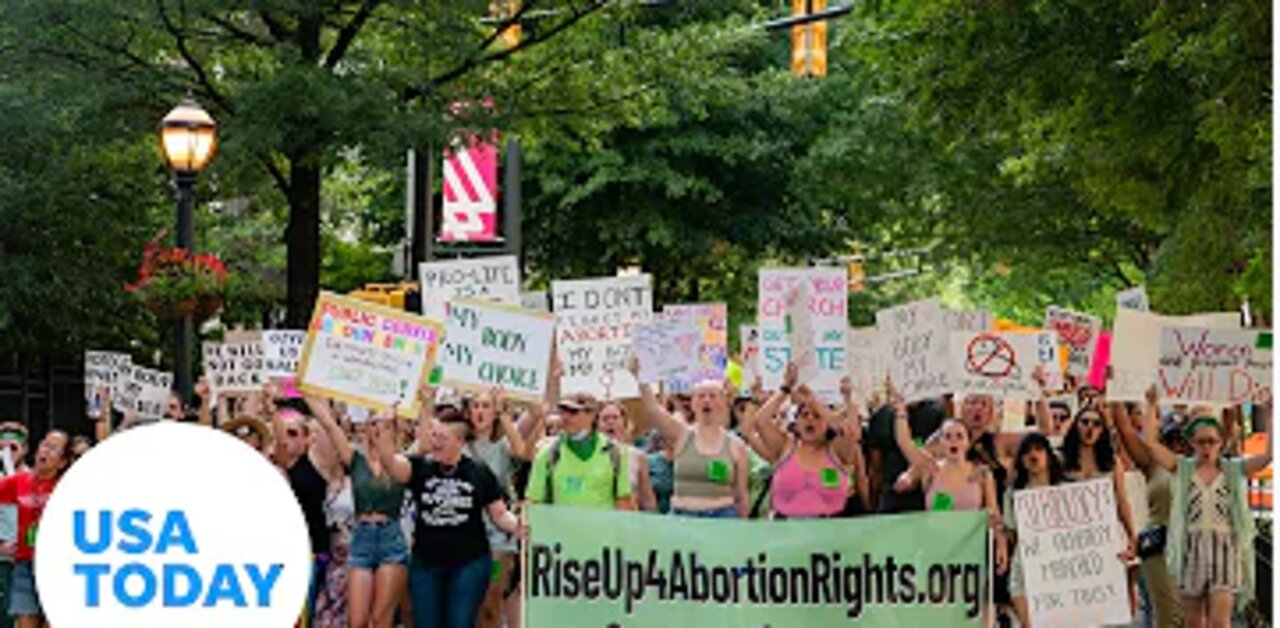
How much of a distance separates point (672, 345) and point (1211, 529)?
438cm

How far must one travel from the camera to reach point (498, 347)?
14.3 m

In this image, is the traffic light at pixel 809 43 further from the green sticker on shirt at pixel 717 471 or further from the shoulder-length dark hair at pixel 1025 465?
the green sticker on shirt at pixel 717 471

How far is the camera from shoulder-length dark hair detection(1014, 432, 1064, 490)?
1318 cm

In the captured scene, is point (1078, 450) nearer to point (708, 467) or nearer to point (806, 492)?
point (806, 492)

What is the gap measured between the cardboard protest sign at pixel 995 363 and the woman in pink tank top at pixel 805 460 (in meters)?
0.98

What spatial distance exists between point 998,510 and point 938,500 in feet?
1.57

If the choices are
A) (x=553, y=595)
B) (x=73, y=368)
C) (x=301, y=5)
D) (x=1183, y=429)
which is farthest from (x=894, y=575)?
(x=73, y=368)

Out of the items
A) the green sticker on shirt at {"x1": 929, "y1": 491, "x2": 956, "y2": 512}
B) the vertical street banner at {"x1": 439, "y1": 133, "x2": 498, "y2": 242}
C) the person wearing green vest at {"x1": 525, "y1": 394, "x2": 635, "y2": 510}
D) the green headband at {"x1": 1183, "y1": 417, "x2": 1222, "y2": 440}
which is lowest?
the green sticker on shirt at {"x1": 929, "y1": 491, "x2": 956, "y2": 512}

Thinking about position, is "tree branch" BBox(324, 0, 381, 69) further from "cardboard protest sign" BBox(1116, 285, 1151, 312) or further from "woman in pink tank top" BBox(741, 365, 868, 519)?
"woman in pink tank top" BBox(741, 365, 868, 519)

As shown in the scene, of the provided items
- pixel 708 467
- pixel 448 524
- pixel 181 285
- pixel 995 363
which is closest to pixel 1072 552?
pixel 708 467

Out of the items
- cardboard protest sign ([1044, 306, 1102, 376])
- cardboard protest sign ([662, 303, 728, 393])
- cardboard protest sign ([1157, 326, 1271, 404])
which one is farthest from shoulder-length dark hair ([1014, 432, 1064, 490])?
cardboard protest sign ([1044, 306, 1102, 376])

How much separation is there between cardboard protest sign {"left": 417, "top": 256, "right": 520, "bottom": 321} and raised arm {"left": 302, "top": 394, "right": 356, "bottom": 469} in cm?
197

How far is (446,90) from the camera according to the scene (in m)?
22.7

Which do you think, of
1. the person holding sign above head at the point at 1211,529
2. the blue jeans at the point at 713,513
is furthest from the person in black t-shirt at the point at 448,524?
the person holding sign above head at the point at 1211,529
